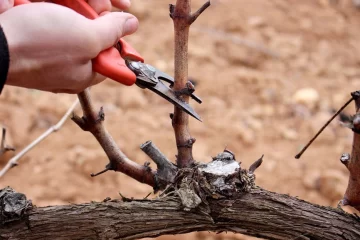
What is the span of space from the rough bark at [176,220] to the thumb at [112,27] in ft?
1.05

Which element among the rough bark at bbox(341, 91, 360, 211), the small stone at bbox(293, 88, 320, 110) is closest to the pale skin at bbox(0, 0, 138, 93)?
the rough bark at bbox(341, 91, 360, 211)

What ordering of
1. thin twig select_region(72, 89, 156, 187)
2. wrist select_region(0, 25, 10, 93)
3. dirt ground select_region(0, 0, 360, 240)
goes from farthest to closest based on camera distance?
dirt ground select_region(0, 0, 360, 240)
thin twig select_region(72, 89, 156, 187)
wrist select_region(0, 25, 10, 93)

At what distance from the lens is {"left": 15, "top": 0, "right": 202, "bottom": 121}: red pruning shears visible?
1.07m

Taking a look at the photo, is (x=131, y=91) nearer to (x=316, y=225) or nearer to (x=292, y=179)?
(x=292, y=179)

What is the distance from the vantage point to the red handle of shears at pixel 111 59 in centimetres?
106

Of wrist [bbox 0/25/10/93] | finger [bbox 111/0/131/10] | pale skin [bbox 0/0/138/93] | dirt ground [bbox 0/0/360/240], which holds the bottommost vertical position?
wrist [bbox 0/25/10/93]

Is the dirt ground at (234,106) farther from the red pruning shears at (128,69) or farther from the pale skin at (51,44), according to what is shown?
the pale skin at (51,44)

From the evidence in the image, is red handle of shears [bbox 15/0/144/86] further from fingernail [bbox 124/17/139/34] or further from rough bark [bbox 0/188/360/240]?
rough bark [bbox 0/188/360/240]

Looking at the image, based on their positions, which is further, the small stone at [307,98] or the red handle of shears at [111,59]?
the small stone at [307,98]

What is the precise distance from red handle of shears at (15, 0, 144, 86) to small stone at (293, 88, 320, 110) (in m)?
2.24

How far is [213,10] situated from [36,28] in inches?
136

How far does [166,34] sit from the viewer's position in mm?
3910

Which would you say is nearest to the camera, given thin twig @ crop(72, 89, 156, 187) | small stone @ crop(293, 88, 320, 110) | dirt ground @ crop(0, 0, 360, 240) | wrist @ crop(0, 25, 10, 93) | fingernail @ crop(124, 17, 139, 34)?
wrist @ crop(0, 25, 10, 93)

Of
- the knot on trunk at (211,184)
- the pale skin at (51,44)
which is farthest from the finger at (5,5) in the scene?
the knot on trunk at (211,184)
